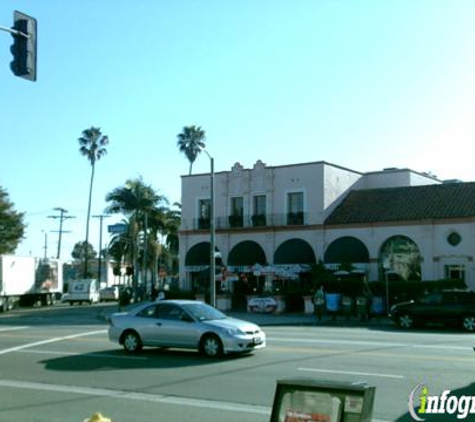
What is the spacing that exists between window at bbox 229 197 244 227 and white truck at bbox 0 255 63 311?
1570 cm

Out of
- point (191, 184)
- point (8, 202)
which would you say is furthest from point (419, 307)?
point (8, 202)

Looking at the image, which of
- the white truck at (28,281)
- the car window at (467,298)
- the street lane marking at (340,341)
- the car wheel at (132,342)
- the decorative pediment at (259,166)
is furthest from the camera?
the decorative pediment at (259,166)

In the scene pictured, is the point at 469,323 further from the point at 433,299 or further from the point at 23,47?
the point at 23,47

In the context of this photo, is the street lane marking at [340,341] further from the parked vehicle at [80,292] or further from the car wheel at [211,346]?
the parked vehicle at [80,292]

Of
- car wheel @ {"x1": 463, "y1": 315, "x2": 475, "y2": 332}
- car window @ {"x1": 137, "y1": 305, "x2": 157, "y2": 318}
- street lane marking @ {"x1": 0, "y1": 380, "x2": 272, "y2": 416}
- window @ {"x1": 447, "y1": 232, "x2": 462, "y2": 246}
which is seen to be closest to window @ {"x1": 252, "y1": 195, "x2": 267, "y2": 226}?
window @ {"x1": 447, "y1": 232, "x2": 462, "y2": 246}

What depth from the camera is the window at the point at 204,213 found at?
5144 centimetres

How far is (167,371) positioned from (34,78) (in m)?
6.27

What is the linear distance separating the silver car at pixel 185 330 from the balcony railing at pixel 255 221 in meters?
30.0

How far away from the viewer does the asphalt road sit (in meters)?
10.0

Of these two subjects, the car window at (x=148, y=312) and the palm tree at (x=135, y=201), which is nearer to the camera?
the car window at (x=148, y=312)

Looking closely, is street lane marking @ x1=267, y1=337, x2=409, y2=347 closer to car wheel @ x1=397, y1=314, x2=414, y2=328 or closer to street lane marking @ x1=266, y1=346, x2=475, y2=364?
street lane marking @ x1=266, y1=346, x2=475, y2=364

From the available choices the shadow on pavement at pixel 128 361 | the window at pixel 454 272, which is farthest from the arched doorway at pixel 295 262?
the shadow on pavement at pixel 128 361

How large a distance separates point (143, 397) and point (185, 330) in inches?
216

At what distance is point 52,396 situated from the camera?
37.5 ft
